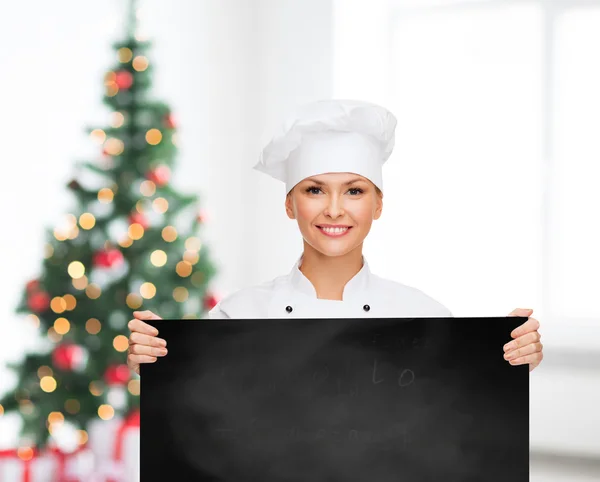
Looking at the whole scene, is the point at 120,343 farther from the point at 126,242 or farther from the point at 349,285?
the point at 349,285

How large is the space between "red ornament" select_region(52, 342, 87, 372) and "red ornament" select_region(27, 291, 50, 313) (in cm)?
16

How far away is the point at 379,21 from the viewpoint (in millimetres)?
3613

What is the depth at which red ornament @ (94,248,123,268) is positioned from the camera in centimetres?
265

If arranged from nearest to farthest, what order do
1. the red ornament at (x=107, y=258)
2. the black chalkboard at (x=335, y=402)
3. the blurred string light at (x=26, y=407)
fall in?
1. the black chalkboard at (x=335, y=402)
2. the blurred string light at (x=26, y=407)
3. the red ornament at (x=107, y=258)

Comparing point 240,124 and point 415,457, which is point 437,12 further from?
point 415,457

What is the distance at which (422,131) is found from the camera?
353 cm

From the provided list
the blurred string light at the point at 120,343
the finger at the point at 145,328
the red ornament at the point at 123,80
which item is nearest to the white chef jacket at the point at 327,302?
the finger at the point at 145,328

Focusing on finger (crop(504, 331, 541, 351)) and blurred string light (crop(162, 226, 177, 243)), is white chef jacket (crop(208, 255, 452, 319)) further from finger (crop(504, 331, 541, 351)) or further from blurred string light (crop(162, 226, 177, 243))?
blurred string light (crop(162, 226, 177, 243))

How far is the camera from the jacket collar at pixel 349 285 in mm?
1534

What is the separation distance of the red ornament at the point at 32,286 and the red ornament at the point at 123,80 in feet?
2.73

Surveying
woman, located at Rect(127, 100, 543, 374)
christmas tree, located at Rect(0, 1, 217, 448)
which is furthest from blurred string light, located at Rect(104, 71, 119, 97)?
woman, located at Rect(127, 100, 543, 374)

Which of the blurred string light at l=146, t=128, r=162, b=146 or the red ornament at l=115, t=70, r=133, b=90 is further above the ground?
the red ornament at l=115, t=70, r=133, b=90

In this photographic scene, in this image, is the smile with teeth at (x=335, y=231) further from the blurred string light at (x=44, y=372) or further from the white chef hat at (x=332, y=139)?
the blurred string light at (x=44, y=372)

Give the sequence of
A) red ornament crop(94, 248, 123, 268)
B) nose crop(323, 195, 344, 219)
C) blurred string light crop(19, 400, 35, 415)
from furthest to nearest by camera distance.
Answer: red ornament crop(94, 248, 123, 268), blurred string light crop(19, 400, 35, 415), nose crop(323, 195, 344, 219)
